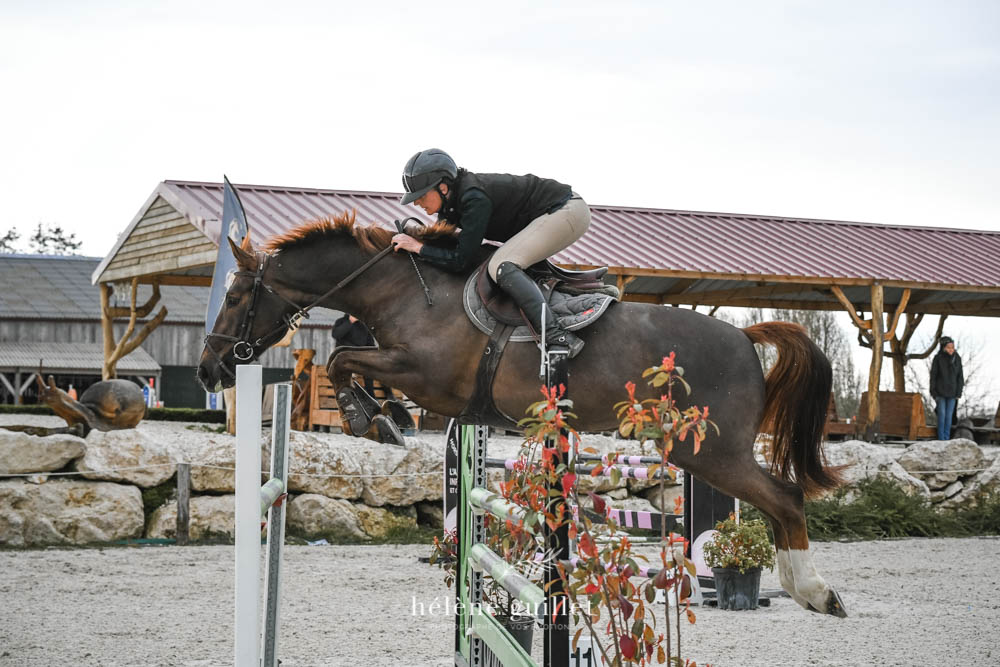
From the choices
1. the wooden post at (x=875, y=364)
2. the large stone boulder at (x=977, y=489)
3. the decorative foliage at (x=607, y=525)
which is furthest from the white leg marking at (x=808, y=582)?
the wooden post at (x=875, y=364)

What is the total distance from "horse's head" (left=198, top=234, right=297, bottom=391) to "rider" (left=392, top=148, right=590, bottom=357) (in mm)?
555

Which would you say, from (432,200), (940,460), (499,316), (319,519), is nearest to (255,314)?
(432,200)

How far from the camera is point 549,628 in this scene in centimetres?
227

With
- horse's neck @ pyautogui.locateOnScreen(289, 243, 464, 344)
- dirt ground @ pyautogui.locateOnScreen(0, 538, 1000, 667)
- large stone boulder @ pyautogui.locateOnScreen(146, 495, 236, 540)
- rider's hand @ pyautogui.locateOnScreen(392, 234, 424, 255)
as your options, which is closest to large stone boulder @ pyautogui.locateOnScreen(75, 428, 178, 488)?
large stone boulder @ pyautogui.locateOnScreen(146, 495, 236, 540)

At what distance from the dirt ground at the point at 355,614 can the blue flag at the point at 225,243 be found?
7.18ft

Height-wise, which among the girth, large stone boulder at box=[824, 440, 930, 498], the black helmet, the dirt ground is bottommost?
the dirt ground

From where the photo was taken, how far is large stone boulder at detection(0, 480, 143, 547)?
7691 millimetres

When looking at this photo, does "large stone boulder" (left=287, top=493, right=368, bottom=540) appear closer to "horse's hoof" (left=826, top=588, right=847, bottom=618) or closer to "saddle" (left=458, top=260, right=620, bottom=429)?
"saddle" (left=458, top=260, right=620, bottom=429)

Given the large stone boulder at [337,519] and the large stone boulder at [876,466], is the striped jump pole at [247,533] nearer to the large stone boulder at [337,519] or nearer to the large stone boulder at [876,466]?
the large stone boulder at [337,519]

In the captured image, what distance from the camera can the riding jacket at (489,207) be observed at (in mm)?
3787

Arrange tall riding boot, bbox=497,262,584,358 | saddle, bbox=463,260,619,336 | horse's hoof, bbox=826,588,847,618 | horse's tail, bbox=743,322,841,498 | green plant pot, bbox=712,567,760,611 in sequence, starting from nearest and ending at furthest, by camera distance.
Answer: horse's hoof, bbox=826,588,847,618 → tall riding boot, bbox=497,262,584,358 → saddle, bbox=463,260,619,336 → horse's tail, bbox=743,322,841,498 → green plant pot, bbox=712,567,760,611

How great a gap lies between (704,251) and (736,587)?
301 inches

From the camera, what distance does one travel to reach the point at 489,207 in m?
3.80

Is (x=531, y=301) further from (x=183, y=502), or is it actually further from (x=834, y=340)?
(x=834, y=340)
